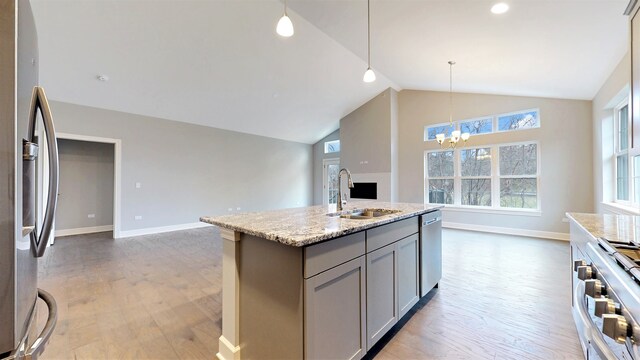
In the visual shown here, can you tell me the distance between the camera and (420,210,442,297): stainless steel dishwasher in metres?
2.29

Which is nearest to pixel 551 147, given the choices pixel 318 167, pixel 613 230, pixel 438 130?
pixel 438 130

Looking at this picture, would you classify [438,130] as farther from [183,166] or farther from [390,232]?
[183,166]

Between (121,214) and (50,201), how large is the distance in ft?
18.2

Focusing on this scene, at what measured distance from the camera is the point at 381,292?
171 centimetres

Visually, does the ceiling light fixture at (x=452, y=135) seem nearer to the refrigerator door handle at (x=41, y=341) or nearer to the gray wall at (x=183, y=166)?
the gray wall at (x=183, y=166)

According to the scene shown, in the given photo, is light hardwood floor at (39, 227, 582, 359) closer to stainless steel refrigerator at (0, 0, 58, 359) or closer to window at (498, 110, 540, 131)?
stainless steel refrigerator at (0, 0, 58, 359)

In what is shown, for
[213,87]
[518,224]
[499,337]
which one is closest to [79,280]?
[213,87]

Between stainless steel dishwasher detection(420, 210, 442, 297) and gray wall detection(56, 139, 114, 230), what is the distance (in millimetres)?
7058

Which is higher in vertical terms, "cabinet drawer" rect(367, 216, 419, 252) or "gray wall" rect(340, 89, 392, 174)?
"gray wall" rect(340, 89, 392, 174)

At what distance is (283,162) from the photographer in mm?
8422

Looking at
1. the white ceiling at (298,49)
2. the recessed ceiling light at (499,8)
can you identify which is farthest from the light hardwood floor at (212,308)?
the recessed ceiling light at (499,8)

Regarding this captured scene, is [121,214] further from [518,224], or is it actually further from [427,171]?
[518,224]

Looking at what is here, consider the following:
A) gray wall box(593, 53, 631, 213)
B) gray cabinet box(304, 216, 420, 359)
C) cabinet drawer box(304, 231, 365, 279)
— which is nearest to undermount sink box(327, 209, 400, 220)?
gray cabinet box(304, 216, 420, 359)

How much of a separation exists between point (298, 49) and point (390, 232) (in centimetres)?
389
